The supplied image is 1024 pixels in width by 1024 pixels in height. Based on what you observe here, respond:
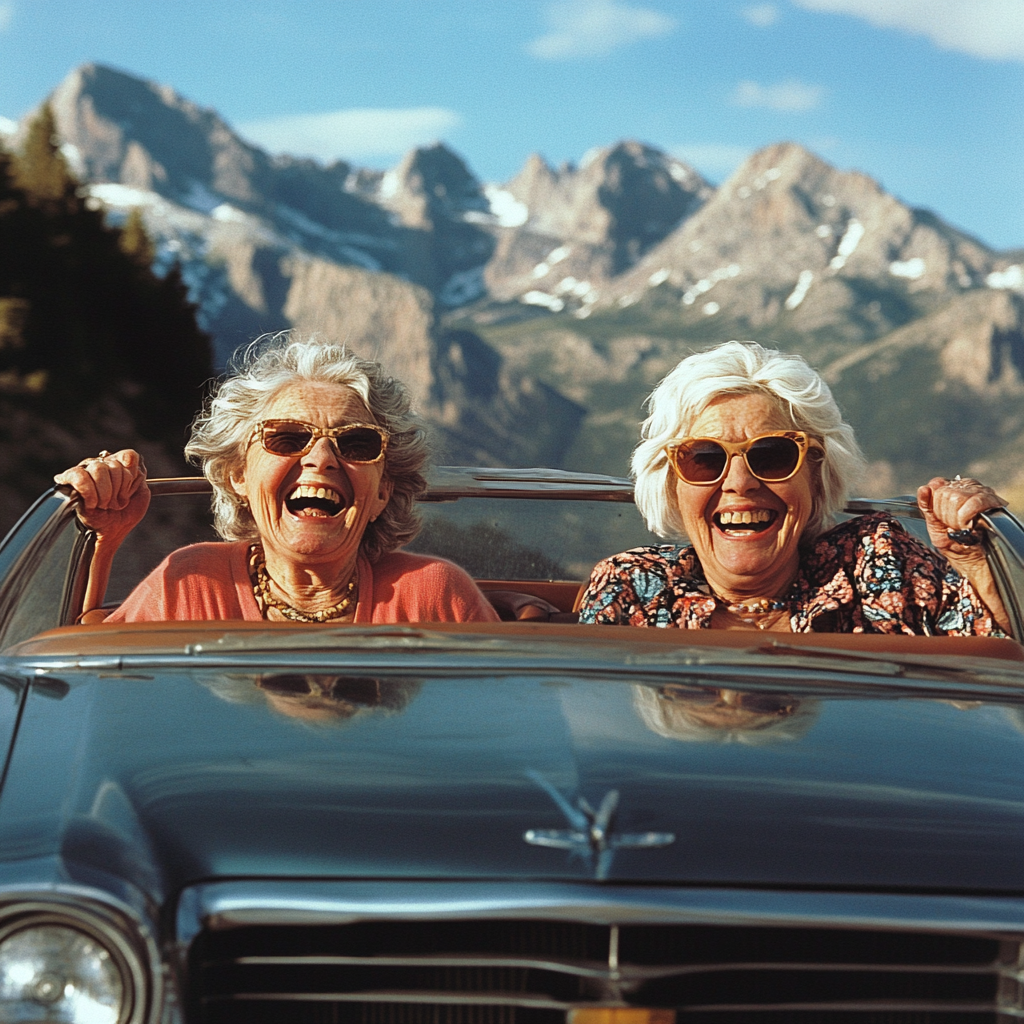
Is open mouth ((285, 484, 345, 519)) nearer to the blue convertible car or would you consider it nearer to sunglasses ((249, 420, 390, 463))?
sunglasses ((249, 420, 390, 463))

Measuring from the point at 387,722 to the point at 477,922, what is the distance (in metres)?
0.43

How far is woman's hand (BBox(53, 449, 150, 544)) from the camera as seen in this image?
3.01 m

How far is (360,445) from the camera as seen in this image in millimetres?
3096

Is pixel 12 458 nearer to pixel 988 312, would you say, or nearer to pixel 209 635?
pixel 209 635

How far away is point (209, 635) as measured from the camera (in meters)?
2.39

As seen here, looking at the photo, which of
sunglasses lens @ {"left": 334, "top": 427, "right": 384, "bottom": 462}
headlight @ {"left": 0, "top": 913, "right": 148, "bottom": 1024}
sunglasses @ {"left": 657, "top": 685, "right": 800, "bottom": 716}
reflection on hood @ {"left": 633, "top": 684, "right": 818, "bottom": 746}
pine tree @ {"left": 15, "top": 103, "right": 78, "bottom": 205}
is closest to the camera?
headlight @ {"left": 0, "top": 913, "right": 148, "bottom": 1024}

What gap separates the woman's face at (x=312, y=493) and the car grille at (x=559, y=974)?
58.4 inches

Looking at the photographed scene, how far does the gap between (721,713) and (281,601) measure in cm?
130

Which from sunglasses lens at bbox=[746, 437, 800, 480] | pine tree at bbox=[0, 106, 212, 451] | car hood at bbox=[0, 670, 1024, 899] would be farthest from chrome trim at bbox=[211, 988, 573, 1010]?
pine tree at bbox=[0, 106, 212, 451]

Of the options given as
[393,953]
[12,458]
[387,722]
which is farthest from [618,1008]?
[12,458]

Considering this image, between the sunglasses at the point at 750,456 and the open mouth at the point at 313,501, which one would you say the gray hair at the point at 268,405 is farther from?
the sunglasses at the point at 750,456

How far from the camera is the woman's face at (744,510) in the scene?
3152 mm

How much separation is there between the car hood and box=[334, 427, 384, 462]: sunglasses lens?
98 cm

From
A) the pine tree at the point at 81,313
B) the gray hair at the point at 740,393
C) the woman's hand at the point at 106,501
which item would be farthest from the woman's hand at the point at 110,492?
the pine tree at the point at 81,313
